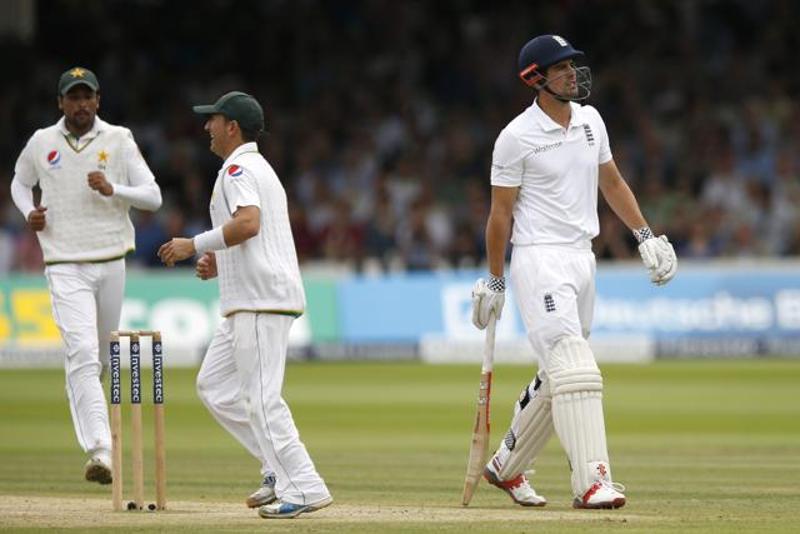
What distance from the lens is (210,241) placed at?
7.34 meters

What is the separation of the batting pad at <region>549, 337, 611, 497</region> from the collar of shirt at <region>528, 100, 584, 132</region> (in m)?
0.97

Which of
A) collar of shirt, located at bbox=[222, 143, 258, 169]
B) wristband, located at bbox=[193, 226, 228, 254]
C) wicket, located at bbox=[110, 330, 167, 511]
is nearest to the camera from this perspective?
wristband, located at bbox=[193, 226, 228, 254]

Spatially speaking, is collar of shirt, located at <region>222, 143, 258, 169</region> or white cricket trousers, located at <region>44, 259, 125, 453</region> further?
white cricket trousers, located at <region>44, 259, 125, 453</region>

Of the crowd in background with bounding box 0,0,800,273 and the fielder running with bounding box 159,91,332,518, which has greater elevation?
the crowd in background with bounding box 0,0,800,273

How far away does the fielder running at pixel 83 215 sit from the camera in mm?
9148

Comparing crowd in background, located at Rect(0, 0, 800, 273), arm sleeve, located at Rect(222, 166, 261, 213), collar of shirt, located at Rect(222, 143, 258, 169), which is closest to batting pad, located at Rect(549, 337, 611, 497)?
arm sleeve, located at Rect(222, 166, 261, 213)

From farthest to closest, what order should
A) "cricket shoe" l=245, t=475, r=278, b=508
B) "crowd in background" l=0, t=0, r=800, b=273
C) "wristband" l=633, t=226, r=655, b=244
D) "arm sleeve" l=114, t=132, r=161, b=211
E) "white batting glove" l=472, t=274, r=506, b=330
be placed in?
"crowd in background" l=0, t=0, r=800, b=273, "arm sleeve" l=114, t=132, r=161, b=211, "wristband" l=633, t=226, r=655, b=244, "white batting glove" l=472, t=274, r=506, b=330, "cricket shoe" l=245, t=475, r=278, b=508

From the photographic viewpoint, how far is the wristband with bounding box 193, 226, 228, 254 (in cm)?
732

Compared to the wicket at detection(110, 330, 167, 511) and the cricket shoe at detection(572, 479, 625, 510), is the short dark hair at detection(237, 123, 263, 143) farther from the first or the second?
the cricket shoe at detection(572, 479, 625, 510)

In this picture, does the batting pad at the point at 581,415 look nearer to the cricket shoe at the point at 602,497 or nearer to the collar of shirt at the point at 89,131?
the cricket shoe at the point at 602,497

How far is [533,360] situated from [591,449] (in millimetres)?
11839

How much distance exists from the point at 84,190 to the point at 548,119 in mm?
2729

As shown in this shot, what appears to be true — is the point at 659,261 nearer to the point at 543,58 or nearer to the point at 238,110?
the point at 543,58

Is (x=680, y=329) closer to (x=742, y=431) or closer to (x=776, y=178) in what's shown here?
(x=776, y=178)
